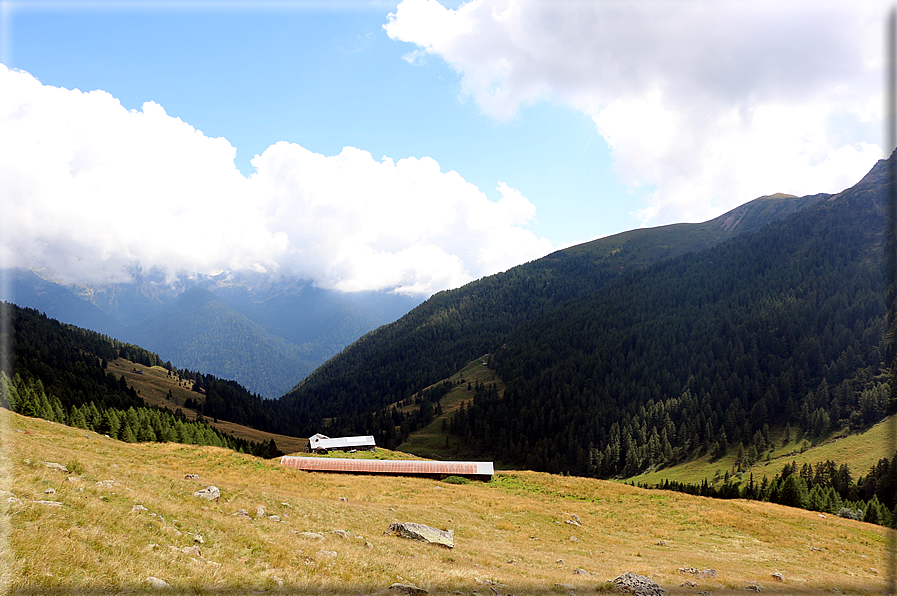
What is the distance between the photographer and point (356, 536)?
2238 centimetres

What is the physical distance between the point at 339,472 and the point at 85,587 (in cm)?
5910

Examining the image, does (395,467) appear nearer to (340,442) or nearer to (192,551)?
(192,551)

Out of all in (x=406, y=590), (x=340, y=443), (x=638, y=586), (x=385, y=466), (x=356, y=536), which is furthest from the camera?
(x=340, y=443)

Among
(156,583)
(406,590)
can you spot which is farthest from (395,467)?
(156,583)

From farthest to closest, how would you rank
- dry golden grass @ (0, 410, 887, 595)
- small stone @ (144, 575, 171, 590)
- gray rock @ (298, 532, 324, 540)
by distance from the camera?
1. gray rock @ (298, 532, 324, 540)
2. dry golden grass @ (0, 410, 887, 595)
3. small stone @ (144, 575, 171, 590)

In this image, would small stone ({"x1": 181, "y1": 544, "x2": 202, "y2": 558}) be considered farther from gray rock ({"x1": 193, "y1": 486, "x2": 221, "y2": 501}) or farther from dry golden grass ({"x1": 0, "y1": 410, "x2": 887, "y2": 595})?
gray rock ({"x1": 193, "y1": 486, "x2": 221, "y2": 501})

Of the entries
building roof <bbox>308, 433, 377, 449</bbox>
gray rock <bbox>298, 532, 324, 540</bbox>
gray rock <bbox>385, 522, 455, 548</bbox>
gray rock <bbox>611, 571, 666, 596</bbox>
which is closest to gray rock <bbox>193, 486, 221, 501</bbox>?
gray rock <bbox>298, 532, 324, 540</bbox>

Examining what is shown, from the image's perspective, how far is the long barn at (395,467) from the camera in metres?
64.2

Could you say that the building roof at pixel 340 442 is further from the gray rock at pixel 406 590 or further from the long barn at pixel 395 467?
the gray rock at pixel 406 590

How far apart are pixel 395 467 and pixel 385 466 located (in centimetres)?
172

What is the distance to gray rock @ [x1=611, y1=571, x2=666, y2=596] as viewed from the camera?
1623 cm

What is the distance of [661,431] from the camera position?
18675 cm

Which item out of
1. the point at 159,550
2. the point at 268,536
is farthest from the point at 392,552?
the point at 159,550

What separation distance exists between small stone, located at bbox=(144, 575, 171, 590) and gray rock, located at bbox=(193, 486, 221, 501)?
14.8 metres
